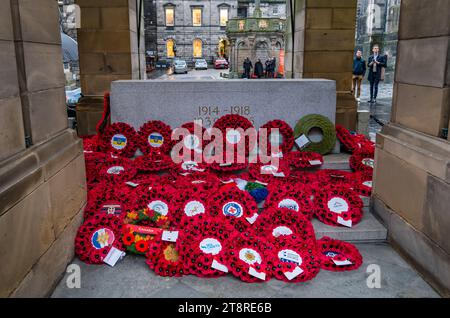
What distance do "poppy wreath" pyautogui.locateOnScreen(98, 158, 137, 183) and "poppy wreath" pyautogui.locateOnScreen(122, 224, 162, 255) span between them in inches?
54.4

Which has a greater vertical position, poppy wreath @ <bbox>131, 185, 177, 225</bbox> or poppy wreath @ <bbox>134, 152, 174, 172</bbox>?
poppy wreath @ <bbox>134, 152, 174, 172</bbox>

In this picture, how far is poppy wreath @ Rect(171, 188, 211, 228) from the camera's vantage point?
14.7 feet

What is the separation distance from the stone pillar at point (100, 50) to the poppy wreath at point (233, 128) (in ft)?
8.68

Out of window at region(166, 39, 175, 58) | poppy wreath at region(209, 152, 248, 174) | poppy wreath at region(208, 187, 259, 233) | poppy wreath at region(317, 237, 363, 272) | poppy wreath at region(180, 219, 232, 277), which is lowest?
poppy wreath at region(317, 237, 363, 272)

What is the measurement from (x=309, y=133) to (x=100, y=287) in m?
4.35

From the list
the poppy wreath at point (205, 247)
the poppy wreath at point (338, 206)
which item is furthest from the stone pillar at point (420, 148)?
the poppy wreath at point (205, 247)

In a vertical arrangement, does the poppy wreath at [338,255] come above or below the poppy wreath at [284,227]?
below

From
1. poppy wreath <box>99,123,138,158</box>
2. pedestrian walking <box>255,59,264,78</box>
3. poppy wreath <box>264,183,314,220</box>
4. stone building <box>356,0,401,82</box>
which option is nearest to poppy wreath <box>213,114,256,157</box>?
poppy wreath <box>99,123,138,158</box>

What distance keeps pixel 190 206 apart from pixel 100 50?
4890 millimetres

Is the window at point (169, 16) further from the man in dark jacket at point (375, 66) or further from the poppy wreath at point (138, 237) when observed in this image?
the poppy wreath at point (138, 237)

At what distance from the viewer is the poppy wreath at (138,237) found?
4.21 meters

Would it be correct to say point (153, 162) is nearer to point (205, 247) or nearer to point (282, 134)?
point (282, 134)

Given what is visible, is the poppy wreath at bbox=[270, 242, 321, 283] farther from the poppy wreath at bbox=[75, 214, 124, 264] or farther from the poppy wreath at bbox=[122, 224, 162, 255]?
the poppy wreath at bbox=[75, 214, 124, 264]

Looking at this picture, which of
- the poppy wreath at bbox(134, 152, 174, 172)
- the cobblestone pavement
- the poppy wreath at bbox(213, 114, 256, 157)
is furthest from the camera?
the poppy wreath at bbox(213, 114, 256, 157)
